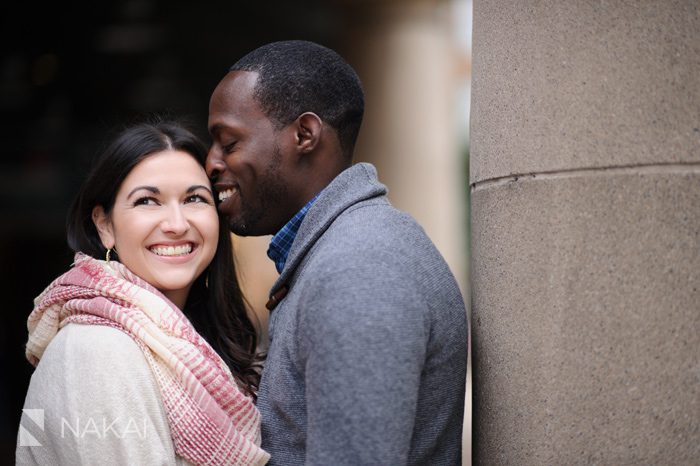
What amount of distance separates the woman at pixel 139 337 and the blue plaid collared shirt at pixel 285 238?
36 centimetres

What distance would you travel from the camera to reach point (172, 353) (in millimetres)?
2555

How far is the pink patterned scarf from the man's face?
0.42 metres

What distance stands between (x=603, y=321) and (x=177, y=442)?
4.23 ft

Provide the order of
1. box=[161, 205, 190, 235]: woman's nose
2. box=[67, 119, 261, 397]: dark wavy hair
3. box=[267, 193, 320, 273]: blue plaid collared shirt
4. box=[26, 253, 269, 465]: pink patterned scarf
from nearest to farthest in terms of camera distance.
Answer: box=[26, 253, 269, 465]: pink patterned scarf
box=[267, 193, 320, 273]: blue plaid collared shirt
box=[161, 205, 190, 235]: woman's nose
box=[67, 119, 261, 397]: dark wavy hair

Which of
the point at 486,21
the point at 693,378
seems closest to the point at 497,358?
the point at 693,378

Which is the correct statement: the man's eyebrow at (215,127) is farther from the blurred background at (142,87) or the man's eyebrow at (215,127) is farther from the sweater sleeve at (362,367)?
the blurred background at (142,87)

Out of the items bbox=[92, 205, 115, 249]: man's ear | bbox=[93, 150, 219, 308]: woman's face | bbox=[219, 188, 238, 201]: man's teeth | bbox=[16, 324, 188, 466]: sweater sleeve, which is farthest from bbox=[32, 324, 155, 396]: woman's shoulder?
bbox=[219, 188, 238, 201]: man's teeth

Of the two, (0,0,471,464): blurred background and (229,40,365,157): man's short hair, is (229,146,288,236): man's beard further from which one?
(0,0,471,464): blurred background

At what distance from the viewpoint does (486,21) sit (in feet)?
8.04

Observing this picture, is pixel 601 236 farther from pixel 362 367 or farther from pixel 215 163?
pixel 215 163

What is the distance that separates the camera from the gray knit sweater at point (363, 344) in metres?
1.90

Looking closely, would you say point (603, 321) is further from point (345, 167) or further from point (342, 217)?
point (345, 167)

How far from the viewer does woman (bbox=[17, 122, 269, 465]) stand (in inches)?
94.0

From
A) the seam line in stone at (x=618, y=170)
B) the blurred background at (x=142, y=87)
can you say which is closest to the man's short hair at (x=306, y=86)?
the seam line in stone at (x=618, y=170)
